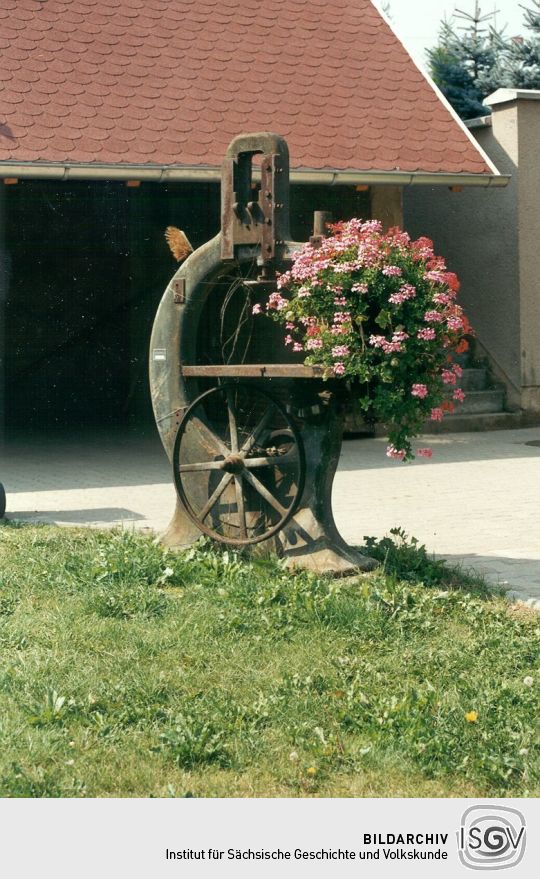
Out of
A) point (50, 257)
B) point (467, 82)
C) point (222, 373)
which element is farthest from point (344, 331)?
point (467, 82)

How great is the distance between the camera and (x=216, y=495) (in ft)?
24.1

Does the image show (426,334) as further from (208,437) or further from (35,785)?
(35,785)

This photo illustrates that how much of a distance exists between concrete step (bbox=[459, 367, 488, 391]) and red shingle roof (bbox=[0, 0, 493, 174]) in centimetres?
263

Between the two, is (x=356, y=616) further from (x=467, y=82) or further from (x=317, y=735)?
(x=467, y=82)

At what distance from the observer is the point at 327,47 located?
15.2 m

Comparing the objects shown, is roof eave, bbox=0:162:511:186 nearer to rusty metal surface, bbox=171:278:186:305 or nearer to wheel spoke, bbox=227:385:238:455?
rusty metal surface, bbox=171:278:186:305

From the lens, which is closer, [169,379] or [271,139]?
[271,139]

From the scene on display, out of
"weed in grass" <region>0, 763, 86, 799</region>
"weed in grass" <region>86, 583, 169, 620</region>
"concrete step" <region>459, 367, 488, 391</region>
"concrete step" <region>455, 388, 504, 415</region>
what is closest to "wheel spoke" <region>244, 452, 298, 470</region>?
"weed in grass" <region>86, 583, 169, 620</region>

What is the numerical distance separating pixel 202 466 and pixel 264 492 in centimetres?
48

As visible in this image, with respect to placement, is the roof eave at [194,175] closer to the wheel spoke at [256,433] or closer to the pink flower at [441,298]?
the wheel spoke at [256,433]

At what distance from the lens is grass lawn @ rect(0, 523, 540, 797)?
437cm

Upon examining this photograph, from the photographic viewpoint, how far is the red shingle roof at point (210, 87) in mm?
12609

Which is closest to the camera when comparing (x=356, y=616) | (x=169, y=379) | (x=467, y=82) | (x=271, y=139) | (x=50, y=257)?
(x=356, y=616)
